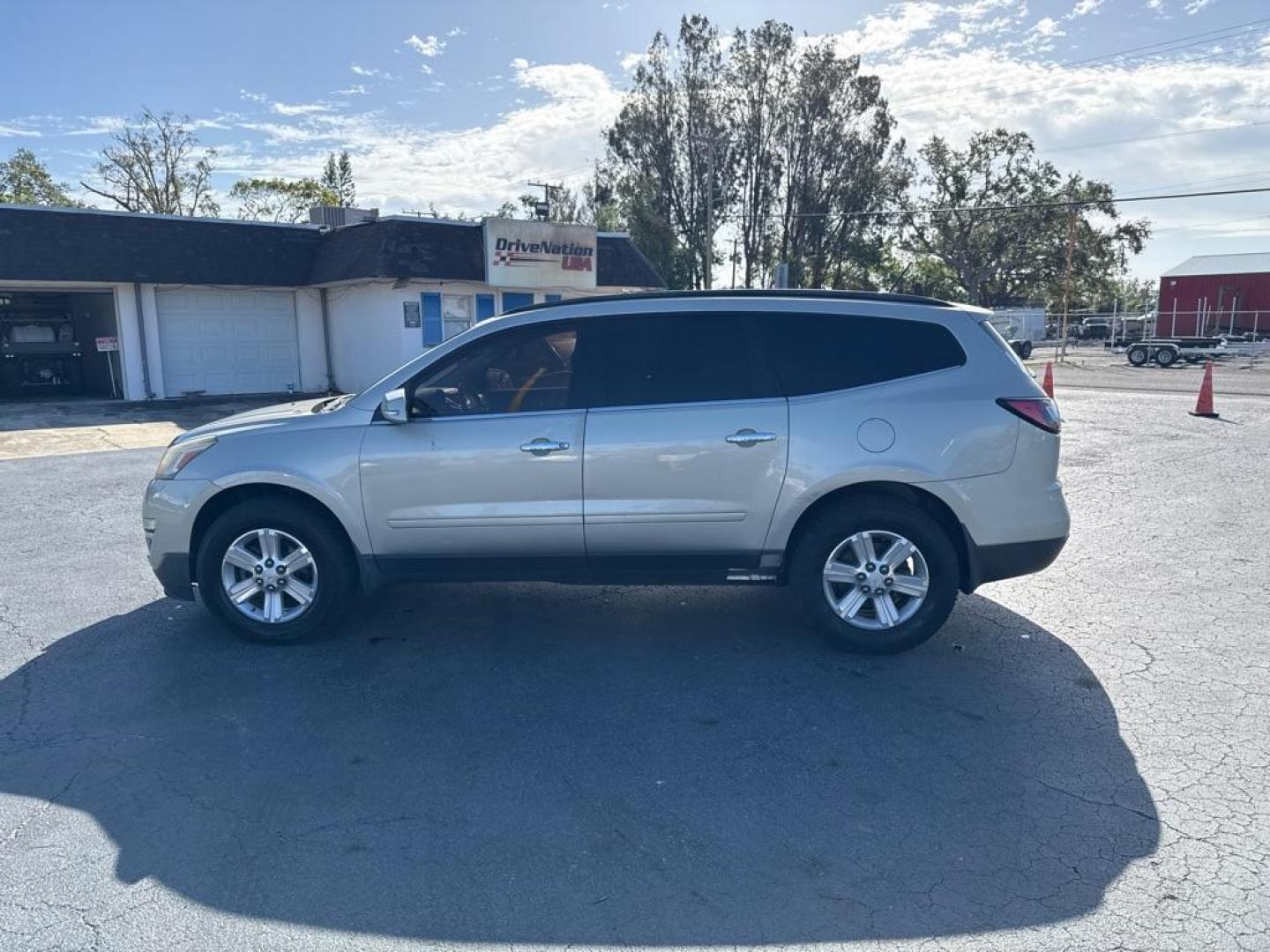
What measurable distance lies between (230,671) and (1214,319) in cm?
5819

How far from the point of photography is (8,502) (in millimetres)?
9125

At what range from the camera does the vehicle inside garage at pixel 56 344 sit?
2014 centimetres

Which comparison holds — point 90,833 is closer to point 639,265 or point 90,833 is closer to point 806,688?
point 806,688

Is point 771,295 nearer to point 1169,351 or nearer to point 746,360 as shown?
point 746,360

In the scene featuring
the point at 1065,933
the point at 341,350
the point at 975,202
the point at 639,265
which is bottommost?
the point at 1065,933

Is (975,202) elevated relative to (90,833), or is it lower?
elevated

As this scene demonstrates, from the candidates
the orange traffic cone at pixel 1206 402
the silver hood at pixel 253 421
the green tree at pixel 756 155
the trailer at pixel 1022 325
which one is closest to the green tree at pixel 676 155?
the green tree at pixel 756 155

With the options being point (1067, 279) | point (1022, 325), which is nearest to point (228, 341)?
point (1067, 279)

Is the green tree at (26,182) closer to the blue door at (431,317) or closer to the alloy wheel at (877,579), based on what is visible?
the blue door at (431,317)

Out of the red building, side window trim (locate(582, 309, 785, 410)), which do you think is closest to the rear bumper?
side window trim (locate(582, 309, 785, 410))

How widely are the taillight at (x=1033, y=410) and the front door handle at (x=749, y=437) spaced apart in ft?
4.16

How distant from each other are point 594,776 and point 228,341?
20.5m

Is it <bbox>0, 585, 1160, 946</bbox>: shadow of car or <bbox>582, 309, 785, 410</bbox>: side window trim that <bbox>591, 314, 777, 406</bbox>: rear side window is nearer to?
<bbox>582, 309, 785, 410</bbox>: side window trim

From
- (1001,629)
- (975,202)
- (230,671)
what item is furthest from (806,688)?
(975,202)
